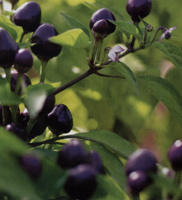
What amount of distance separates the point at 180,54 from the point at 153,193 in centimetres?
25

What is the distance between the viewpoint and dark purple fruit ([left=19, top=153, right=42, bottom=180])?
0.96 feet

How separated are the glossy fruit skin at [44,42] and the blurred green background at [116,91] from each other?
293 millimetres

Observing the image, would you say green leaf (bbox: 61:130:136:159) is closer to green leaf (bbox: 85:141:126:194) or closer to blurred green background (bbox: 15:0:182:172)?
green leaf (bbox: 85:141:126:194)

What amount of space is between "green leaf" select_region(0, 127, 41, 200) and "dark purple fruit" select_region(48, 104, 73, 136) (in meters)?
0.21

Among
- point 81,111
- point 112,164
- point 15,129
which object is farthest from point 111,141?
point 81,111

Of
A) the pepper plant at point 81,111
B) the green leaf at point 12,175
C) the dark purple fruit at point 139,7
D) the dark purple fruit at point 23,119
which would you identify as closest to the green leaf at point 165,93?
the pepper plant at point 81,111

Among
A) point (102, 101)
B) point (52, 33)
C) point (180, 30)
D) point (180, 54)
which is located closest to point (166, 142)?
point (102, 101)

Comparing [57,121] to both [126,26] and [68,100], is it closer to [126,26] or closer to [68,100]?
[126,26]

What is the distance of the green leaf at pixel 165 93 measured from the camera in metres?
0.54

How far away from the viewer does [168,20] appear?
0.92 metres

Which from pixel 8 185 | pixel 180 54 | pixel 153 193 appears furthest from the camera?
pixel 180 54

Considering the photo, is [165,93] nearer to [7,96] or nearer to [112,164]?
[112,164]

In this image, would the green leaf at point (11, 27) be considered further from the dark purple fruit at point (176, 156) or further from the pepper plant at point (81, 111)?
the dark purple fruit at point (176, 156)

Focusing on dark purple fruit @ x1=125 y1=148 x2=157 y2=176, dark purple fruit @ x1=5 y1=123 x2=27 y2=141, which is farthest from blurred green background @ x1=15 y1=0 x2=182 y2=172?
dark purple fruit @ x1=125 y1=148 x2=157 y2=176
